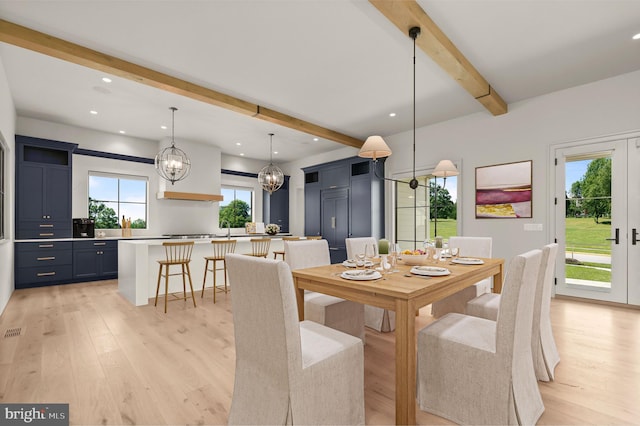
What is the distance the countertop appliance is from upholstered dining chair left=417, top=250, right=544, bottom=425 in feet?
20.5

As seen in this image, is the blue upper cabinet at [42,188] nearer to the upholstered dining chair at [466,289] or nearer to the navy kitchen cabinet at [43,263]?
the navy kitchen cabinet at [43,263]

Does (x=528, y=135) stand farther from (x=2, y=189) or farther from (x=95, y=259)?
(x=95, y=259)

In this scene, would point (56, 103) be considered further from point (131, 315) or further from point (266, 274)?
point (266, 274)

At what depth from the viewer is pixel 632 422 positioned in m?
1.64

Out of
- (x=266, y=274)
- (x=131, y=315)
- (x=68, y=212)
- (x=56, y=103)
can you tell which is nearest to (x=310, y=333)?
(x=266, y=274)

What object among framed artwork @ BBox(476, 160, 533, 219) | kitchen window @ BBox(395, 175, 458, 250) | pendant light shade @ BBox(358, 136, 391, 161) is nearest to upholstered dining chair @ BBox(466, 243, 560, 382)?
pendant light shade @ BBox(358, 136, 391, 161)

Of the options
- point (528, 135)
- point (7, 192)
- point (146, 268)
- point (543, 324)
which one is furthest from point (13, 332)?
point (528, 135)

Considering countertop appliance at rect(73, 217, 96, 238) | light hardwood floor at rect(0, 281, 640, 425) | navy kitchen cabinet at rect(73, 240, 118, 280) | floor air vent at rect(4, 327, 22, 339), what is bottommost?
floor air vent at rect(4, 327, 22, 339)

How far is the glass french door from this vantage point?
3.76 m

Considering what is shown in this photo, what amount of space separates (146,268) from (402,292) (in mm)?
3732

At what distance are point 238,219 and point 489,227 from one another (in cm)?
602

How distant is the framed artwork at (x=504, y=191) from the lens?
448 centimetres

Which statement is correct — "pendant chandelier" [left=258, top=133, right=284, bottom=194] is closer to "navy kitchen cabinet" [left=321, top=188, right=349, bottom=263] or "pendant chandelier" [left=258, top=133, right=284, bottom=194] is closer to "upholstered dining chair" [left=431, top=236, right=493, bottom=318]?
"navy kitchen cabinet" [left=321, top=188, right=349, bottom=263]

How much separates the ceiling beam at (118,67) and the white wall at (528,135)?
9.44ft
